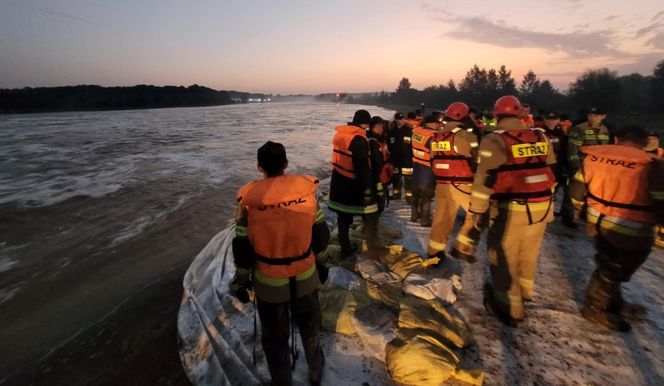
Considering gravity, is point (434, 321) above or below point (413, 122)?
below

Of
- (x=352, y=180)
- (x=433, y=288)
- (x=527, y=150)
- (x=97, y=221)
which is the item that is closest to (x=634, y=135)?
(x=527, y=150)

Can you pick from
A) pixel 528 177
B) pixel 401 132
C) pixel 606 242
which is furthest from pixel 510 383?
pixel 401 132

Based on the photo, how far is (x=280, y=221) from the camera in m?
2.30

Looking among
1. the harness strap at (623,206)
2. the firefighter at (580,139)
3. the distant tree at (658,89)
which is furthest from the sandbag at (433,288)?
the distant tree at (658,89)

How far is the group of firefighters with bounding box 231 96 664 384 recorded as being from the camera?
2395mm

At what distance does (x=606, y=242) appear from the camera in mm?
3105

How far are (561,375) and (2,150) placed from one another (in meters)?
33.2

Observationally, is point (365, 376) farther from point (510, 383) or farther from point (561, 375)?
point (561, 375)

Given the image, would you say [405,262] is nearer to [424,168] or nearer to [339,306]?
[339,306]

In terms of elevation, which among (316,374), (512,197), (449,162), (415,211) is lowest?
(316,374)

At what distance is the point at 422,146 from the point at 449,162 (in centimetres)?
110

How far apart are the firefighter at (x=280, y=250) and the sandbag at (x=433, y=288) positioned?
1.46 meters

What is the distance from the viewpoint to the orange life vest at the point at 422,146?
17.5 ft

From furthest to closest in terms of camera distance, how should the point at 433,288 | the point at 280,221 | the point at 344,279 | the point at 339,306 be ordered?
the point at 344,279 → the point at 433,288 → the point at 339,306 → the point at 280,221
